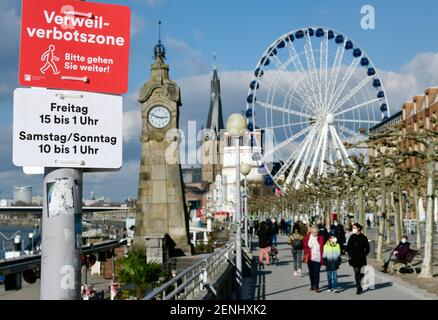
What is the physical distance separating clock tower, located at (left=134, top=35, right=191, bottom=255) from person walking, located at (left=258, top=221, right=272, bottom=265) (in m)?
5.75

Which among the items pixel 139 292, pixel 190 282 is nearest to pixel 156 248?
pixel 139 292

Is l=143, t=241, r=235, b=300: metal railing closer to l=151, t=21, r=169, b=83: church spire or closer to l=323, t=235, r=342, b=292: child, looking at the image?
l=323, t=235, r=342, b=292: child

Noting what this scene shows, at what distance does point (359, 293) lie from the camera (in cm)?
1709

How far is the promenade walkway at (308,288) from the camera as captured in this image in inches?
653

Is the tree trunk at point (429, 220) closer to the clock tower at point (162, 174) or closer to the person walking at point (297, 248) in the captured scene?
the person walking at point (297, 248)

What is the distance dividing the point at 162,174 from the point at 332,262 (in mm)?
16137

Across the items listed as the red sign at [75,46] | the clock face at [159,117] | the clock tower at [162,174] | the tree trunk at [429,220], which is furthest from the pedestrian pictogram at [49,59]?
the clock face at [159,117]

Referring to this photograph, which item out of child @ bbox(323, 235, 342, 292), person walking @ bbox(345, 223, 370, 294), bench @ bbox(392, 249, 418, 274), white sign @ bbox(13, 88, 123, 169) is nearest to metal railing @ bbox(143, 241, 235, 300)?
white sign @ bbox(13, 88, 123, 169)

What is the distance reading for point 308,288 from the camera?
62.2 feet

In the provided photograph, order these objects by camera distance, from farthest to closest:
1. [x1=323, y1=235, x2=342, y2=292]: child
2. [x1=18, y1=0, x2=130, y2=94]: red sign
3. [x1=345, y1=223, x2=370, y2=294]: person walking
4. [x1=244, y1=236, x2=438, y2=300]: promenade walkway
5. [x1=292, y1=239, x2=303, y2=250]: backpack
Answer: [x1=292, y1=239, x2=303, y2=250]: backpack → [x1=323, y1=235, x2=342, y2=292]: child → [x1=345, y1=223, x2=370, y2=294]: person walking → [x1=244, y1=236, x2=438, y2=300]: promenade walkway → [x1=18, y1=0, x2=130, y2=94]: red sign

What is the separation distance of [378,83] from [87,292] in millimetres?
51973

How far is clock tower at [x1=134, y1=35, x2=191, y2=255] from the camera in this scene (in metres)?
32.7
